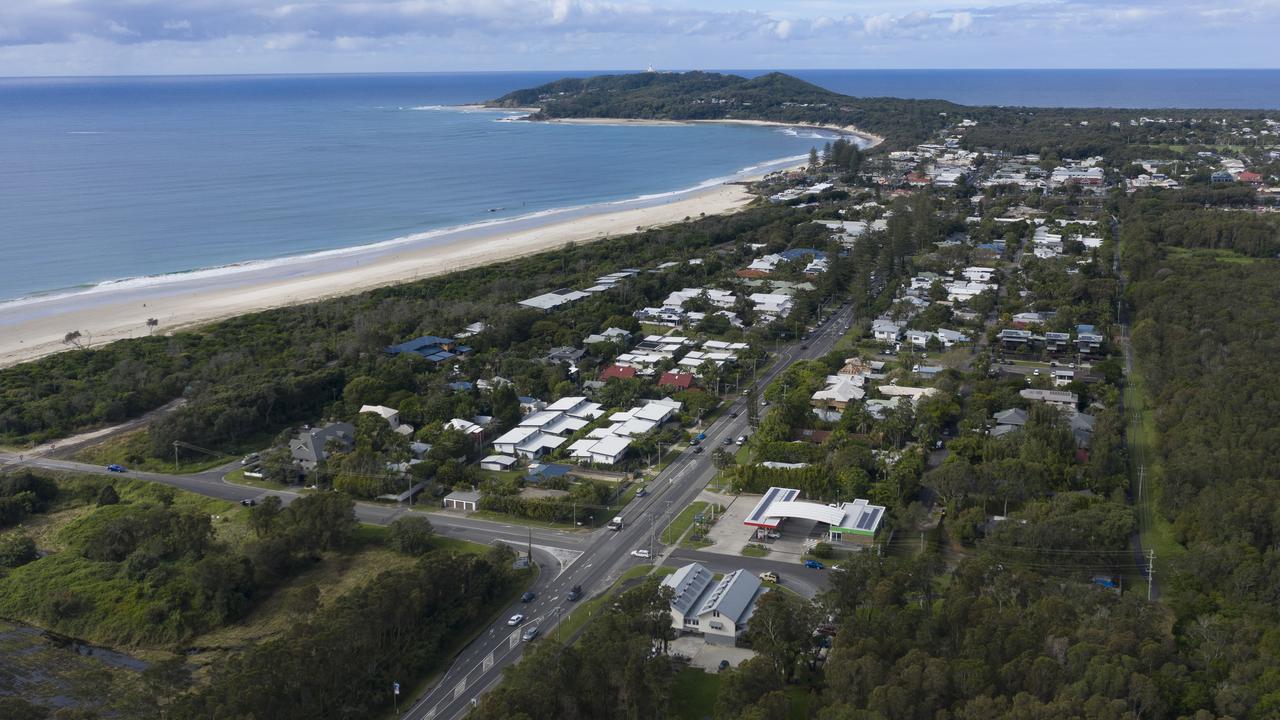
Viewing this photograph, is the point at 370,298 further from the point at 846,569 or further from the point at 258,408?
the point at 846,569

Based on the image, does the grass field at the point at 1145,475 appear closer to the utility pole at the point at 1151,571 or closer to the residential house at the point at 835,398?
the utility pole at the point at 1151,571

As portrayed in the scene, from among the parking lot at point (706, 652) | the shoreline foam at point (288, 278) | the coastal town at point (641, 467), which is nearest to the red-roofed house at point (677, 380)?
the coastal town at point (641, 467)

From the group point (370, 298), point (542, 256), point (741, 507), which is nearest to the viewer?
point (741, 507)

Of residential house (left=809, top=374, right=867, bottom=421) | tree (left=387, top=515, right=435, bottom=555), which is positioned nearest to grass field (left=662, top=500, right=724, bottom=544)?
tree (left=387, top=515, right=435, bottom=555)

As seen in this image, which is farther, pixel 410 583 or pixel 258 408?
pixel 258 408

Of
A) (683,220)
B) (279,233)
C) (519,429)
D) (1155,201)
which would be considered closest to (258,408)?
(519,429)
